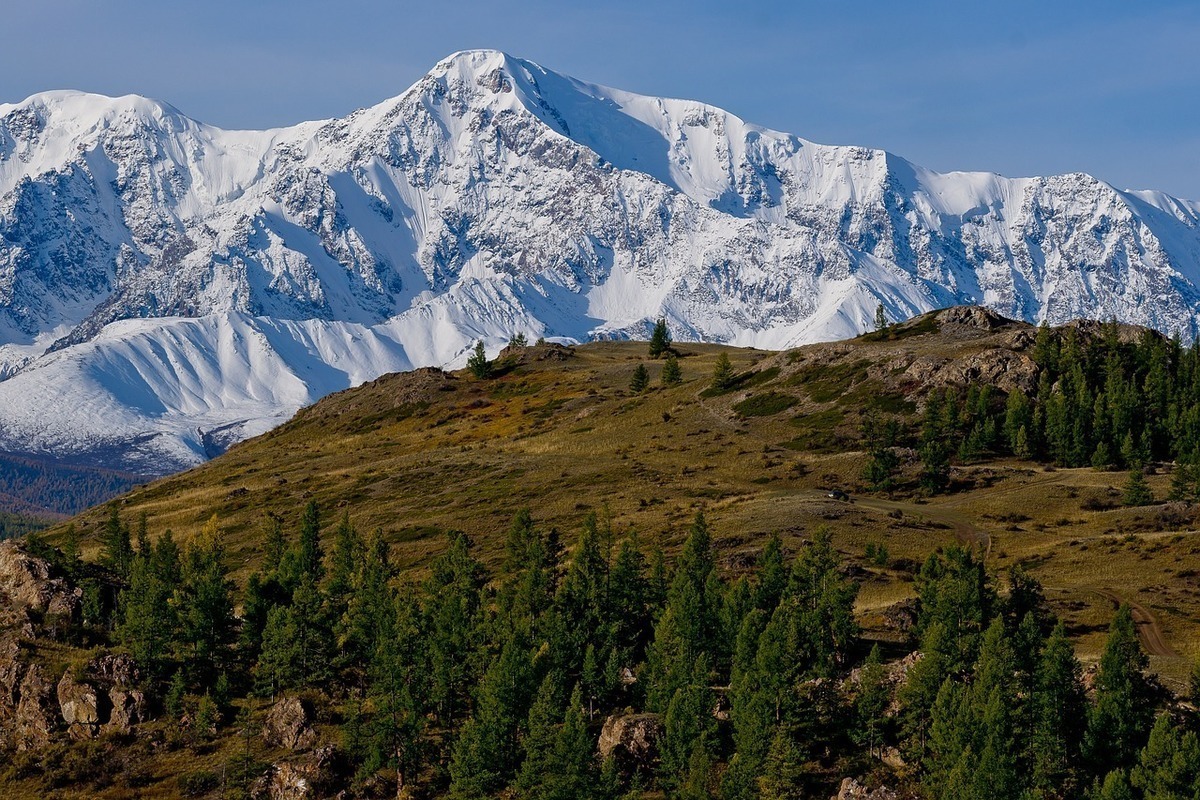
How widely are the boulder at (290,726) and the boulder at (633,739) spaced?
2090 cm

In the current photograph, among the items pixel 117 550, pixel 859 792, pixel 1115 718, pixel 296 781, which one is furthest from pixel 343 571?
pixel 1115 718

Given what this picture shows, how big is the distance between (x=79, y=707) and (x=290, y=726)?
615 inches

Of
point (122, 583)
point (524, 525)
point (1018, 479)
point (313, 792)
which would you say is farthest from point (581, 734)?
point (1018, 479)

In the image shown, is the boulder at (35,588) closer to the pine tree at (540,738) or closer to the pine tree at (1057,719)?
the pine tree at (540,738)

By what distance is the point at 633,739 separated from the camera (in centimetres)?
8475

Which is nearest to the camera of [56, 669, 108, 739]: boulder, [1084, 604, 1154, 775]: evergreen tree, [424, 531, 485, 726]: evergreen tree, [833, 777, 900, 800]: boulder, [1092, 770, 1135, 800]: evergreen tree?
[1092, 770, 1135, 800]: evergreen tree

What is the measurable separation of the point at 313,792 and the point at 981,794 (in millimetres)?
42349

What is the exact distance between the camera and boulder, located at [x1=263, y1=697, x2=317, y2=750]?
3541 inches

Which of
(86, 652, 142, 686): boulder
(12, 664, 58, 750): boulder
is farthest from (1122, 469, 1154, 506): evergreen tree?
(12, 664, 58, 750): boulder

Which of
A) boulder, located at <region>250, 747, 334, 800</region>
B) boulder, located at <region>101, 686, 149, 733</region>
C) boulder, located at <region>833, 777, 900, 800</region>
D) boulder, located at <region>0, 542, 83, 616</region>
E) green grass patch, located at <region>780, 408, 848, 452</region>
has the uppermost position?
green grass patch, located at <region>780, 408, 848, 452</region>

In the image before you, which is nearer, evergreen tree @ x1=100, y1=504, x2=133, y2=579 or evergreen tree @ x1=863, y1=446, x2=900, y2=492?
evergreen tree @ x1=100, y1=504, x2=133, y2=579

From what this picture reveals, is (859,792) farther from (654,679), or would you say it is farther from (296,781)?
(296,781)

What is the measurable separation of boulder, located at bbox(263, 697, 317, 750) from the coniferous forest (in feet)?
5.99

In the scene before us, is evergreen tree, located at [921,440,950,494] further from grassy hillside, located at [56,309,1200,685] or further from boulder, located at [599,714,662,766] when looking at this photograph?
boulder, located at [599,714,662,766]
